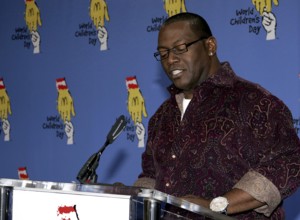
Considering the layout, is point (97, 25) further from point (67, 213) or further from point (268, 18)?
point (67, 213)

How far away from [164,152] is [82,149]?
60.5 inches

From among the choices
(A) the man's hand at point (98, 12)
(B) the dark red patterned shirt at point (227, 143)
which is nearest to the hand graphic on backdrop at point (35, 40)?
(A) the man's hand at point (98, 12)

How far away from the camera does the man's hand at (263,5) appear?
2.72m

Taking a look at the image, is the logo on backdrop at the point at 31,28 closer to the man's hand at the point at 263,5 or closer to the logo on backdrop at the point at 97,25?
the logo on backdrop at the point at 97,25

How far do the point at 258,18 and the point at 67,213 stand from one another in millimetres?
1638

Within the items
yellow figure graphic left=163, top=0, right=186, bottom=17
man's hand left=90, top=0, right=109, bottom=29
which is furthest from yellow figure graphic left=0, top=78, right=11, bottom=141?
yellow figure graphic left=163, top=0, right=186, bottom=17

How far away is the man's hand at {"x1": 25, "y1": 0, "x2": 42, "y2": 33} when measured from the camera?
378 centimetres

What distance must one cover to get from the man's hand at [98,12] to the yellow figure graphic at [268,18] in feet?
3.34

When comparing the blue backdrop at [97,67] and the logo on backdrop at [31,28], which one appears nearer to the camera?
the blue backdrop at [97,67]

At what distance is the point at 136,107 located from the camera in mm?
3238

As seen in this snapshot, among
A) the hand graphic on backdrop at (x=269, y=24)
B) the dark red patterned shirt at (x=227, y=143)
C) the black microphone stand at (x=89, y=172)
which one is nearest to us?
the black microphone stand at (x=89, y=172)

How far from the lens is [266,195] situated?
1716mm

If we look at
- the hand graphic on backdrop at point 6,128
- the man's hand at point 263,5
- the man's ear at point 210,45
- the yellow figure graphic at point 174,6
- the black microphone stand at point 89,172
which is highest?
the yellow figure graphic at point 174,6

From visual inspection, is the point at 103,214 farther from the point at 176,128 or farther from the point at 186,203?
the point at 176,128
